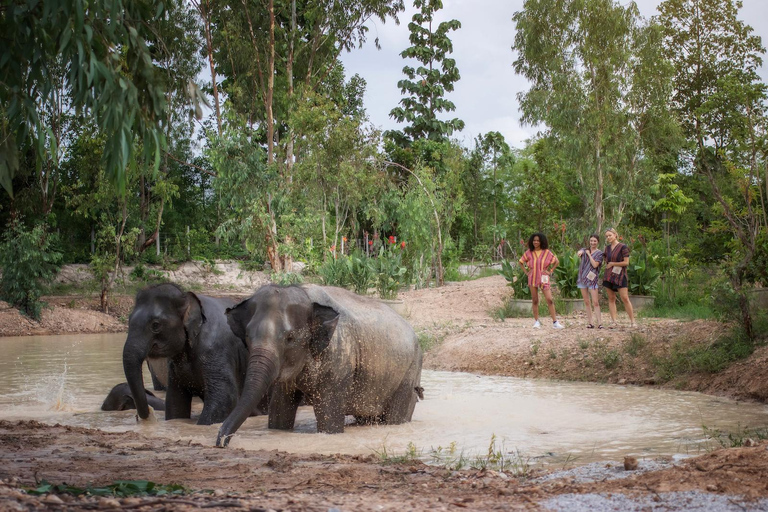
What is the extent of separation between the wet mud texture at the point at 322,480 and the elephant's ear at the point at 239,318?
46.5 inches

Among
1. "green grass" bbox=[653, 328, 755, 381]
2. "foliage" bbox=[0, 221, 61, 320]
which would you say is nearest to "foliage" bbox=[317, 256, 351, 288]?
"foliage" bbox=[0, 221, 61, 320]

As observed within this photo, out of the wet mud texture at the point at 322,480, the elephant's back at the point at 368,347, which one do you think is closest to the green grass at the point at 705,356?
the elephant's back at the point at 368,347

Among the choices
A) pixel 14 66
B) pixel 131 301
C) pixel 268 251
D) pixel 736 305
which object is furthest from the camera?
pixel 131 301

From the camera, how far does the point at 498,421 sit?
9141 mm

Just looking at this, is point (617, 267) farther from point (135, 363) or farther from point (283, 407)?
point (135, 363)

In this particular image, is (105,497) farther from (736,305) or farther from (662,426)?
(736,305)

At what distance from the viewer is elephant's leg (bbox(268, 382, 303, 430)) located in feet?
26.0

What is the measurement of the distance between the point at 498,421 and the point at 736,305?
4648mm

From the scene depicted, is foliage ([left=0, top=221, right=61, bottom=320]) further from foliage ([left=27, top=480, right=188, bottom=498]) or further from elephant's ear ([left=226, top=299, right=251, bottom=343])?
foliage ([left=27, top=480, right=188, bottom=498])

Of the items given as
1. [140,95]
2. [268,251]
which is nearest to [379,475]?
[140,95]

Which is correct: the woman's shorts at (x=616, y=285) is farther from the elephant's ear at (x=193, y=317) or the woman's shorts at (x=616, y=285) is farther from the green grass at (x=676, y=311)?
the elephant's ear at (x=193, y=317)

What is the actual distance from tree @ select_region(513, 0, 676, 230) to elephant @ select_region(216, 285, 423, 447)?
2156 cm

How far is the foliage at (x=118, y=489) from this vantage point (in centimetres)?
403

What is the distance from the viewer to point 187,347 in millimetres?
8578
